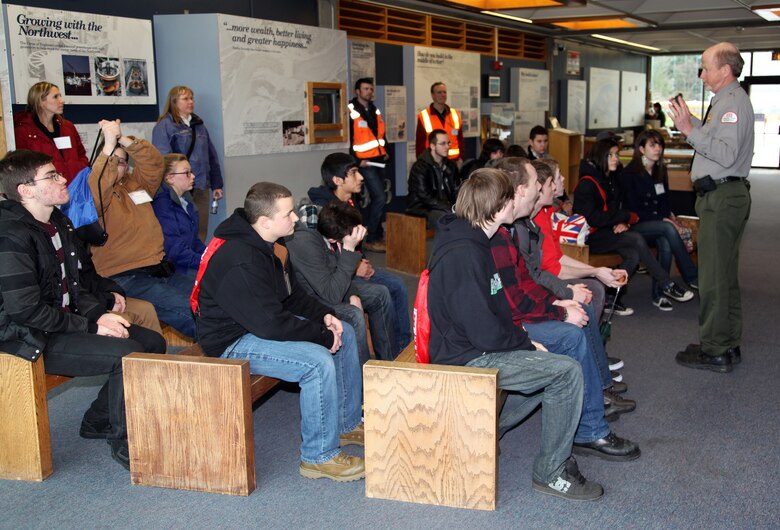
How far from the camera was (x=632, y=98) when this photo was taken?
18.4 meters

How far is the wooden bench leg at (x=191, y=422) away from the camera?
9.48 ft

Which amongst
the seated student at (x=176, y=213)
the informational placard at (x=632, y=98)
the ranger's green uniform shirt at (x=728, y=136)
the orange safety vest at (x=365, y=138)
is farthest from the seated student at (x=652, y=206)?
the informational placard at (x=632, y=98)

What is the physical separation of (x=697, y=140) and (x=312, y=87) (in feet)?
13.4

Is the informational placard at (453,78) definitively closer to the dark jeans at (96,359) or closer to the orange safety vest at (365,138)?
the orange safety vest at (365,138)

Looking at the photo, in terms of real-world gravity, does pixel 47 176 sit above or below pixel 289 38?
below

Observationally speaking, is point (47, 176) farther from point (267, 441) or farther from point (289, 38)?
point (289, 38)

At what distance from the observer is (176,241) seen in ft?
13.8

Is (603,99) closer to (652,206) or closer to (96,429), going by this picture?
(652,206)

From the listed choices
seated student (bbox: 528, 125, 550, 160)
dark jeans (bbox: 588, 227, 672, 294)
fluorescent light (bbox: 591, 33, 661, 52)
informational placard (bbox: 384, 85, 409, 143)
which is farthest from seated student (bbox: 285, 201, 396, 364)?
fluorescent light (bbox: 591, 33, 661, 52)

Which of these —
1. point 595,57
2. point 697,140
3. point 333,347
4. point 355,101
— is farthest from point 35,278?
point 595,57

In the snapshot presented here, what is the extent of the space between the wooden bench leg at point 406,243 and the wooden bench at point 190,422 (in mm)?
4030

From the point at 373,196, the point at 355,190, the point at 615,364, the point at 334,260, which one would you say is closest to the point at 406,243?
the point at 373,196

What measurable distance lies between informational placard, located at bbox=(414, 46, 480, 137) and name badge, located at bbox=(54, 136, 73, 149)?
212 inches

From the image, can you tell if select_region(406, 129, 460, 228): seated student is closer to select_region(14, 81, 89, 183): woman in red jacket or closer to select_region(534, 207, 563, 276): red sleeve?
select_region(534, 207, 563, 276): red sleeve
